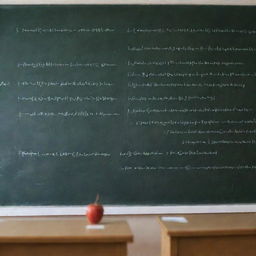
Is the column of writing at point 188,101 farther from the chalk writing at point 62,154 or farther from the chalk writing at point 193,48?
the chalk writing at point 62,154

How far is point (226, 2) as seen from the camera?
3795 mm

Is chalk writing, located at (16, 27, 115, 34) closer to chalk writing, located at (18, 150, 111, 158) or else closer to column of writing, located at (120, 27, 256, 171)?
column of writing, located at (120, 27, 256, 171)

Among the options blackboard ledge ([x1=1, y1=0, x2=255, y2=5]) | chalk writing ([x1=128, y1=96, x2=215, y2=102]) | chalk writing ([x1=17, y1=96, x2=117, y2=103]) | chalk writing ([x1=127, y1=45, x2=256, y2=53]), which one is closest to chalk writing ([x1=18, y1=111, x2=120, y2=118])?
chalk writing ([x1=17, y1=96, x2=117, y2=103])

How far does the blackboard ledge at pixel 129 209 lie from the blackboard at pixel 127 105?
1.9 inches

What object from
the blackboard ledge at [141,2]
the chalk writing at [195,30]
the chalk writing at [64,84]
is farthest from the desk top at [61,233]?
the blackboard ledge at [141,2]

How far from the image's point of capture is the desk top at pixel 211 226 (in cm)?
277

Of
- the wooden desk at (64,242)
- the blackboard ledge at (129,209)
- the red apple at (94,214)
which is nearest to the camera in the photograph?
the wooden desk at (64,242)

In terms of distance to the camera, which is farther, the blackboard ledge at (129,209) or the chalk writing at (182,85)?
the chalk writing at (182,85)

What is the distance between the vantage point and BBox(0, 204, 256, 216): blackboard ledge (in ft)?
11.9

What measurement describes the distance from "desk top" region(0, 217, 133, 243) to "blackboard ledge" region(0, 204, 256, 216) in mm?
585

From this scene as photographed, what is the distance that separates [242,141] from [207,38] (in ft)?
2.99

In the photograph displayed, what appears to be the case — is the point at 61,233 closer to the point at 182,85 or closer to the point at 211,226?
the point at 211,226

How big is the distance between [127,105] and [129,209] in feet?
2.80

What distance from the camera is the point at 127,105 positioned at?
373 centimetres
